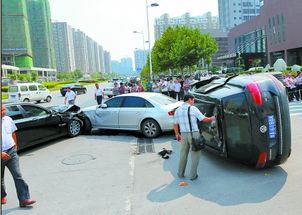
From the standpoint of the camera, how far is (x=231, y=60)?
299 feet

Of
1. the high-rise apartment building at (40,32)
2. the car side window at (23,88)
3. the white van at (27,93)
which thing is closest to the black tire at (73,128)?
the white van at (27,93)

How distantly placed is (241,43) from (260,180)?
97.7 m

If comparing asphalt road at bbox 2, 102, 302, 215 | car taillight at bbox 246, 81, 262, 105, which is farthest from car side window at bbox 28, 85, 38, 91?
car taillight at bbox 246, 81, 262, 105

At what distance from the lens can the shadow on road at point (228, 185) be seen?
5199 millimetres

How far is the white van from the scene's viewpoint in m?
27.9

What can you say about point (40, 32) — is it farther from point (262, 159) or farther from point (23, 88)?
point (262, 159)

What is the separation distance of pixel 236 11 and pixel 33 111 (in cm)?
15062

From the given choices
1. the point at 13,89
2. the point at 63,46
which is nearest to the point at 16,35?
the point at 63,46

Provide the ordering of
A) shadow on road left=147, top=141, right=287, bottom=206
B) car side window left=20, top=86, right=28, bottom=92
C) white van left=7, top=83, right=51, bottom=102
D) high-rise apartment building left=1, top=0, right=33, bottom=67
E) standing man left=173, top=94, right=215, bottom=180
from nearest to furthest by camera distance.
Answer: shadow on road left=147, top=141, right=287, bottom=206 → standing man left=173, top=94, right=215, bottom=180 → white van left=7, top=83, right=51, bottom=102 → car side window left=20, top=86, right=28, bottom=92 → high-rise apartment building left=1, top=0, right=33, bottom=67

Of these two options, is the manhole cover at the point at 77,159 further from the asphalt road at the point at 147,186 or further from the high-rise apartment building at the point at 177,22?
the high-rise apartment building at the point at 177,22

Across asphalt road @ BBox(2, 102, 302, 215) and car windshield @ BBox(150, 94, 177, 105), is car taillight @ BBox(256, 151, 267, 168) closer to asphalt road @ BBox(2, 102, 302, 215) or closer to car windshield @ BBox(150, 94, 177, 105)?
asphalt road @ BBox(2, 102, 302, 215)

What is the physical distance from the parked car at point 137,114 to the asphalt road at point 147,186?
155 centimetres

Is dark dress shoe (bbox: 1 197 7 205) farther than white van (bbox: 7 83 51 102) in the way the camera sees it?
No

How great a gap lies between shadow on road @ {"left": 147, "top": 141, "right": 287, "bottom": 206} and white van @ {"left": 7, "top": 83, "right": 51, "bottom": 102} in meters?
23.9
